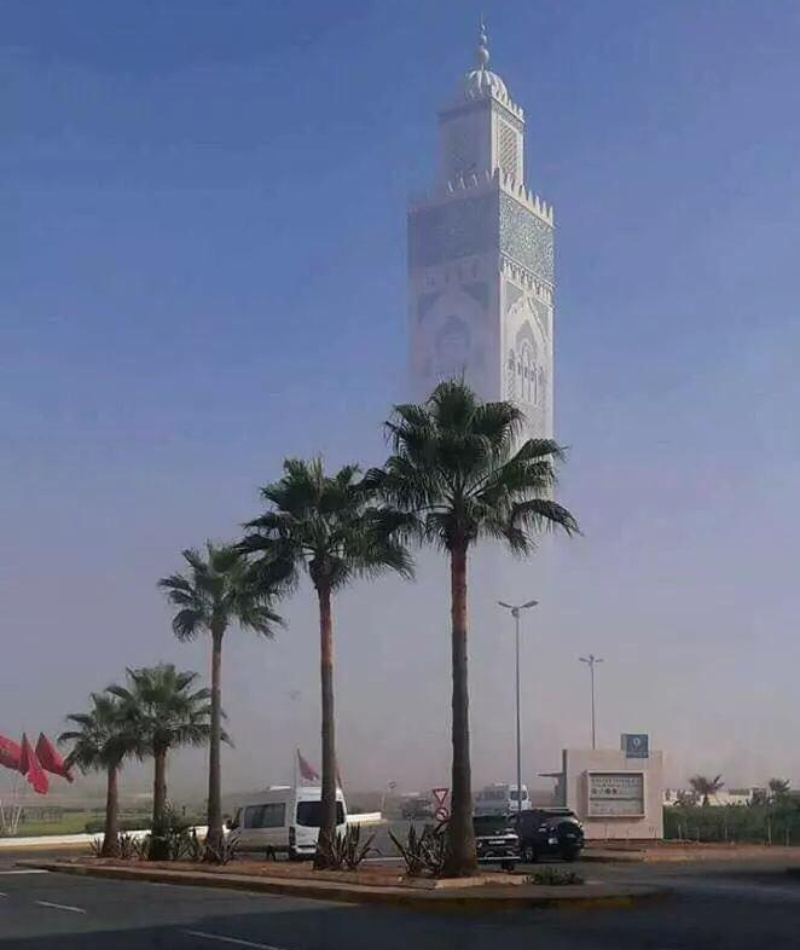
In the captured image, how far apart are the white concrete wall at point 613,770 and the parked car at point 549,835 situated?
8876mm

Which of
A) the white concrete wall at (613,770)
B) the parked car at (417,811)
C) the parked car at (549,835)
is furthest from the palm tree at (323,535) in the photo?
the parked car at (417,811)

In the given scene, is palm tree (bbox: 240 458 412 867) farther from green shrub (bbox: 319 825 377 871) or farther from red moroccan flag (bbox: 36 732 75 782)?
red moroccan flag (bbox: 36 732 75 782)

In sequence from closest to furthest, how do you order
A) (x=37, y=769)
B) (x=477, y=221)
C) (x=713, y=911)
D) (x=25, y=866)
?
1. (x=713, y=911)
2. (x=25, y=866)
3. (x=37, y=769)
4. (x=477, y=221)

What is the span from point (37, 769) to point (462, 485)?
156 ft

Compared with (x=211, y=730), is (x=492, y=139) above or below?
above

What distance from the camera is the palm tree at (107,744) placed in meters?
47.9

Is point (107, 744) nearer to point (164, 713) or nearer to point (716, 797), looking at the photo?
point (164, 713)

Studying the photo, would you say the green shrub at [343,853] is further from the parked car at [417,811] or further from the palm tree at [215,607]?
the parked car at [417,811]

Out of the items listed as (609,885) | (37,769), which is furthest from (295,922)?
(37,769)

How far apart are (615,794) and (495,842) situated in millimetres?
15157

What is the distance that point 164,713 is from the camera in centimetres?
4738

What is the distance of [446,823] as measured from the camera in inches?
1169

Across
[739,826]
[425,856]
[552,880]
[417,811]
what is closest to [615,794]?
[739,826]

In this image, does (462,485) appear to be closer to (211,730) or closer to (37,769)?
(211,730)
